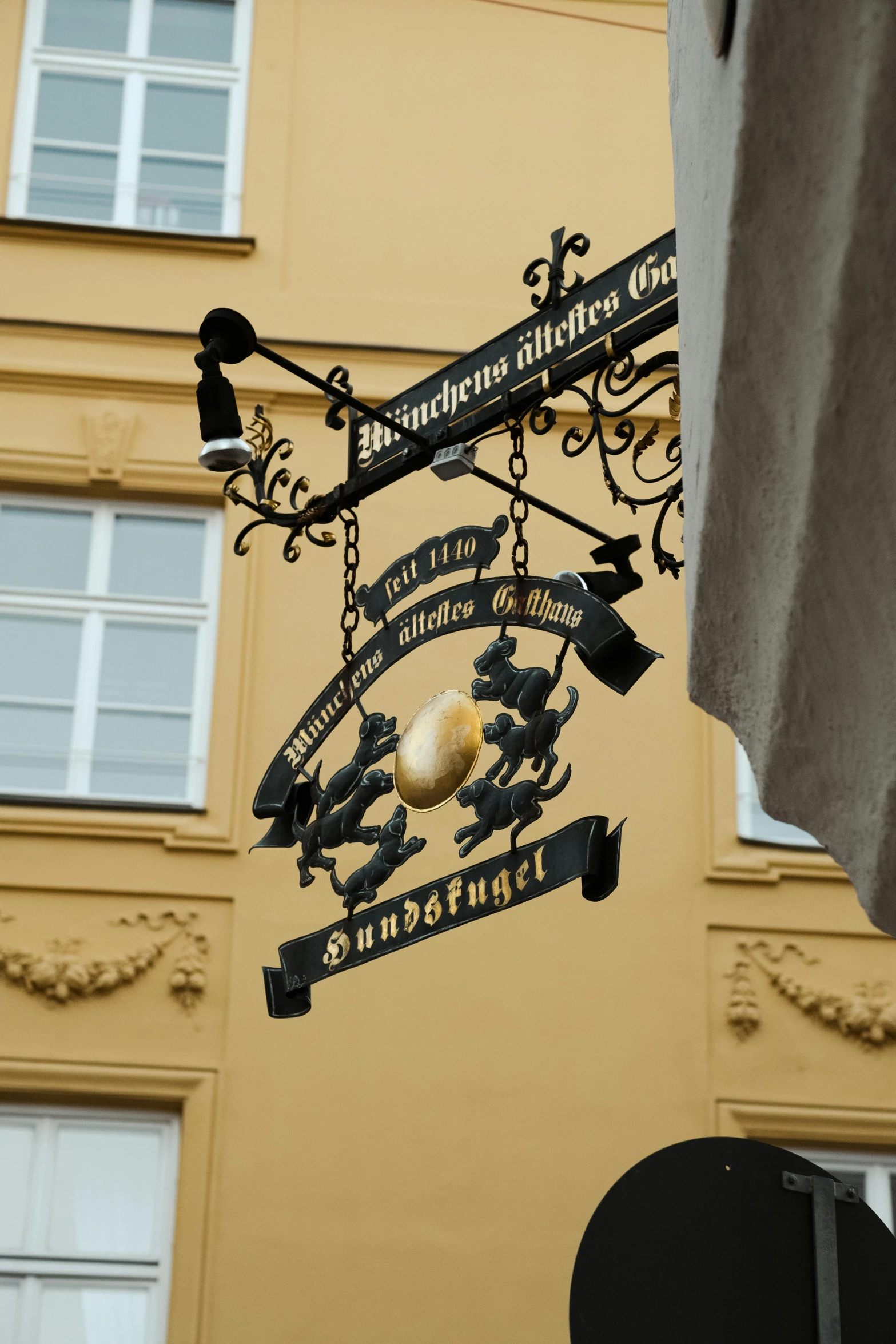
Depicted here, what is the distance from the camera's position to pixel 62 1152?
7.41 m

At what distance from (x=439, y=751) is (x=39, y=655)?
184 inches

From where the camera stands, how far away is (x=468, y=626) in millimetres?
4051

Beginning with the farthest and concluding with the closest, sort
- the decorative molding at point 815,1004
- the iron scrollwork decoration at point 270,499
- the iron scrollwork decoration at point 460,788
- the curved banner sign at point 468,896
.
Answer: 1. the decorative molding at point 815,1004
2. the iron scrollwork decoration at point 270,499
3. the iron scrollwork decoration at point 460,788
4. the curved banner sign at point 468,896

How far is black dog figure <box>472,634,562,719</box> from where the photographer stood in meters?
3.95

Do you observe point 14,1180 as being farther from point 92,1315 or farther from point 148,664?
point 148,664

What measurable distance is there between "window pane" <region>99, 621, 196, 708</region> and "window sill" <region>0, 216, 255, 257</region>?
6.57ft

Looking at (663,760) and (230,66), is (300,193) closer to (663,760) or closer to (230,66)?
(230,66)

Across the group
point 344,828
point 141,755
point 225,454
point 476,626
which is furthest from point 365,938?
point 141,755

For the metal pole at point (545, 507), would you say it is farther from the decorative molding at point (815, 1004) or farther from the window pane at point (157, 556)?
the window pane at point (157, 556)

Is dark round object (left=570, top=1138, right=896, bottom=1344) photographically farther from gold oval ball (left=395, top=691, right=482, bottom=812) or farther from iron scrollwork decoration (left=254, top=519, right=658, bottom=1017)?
gold oval ball (left=395, top=691, right=482, bottom=812)

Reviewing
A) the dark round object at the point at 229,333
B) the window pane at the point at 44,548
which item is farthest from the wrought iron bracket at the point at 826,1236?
the window pane at the point at 44,548

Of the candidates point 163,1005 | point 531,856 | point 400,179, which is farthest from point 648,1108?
point 400,179

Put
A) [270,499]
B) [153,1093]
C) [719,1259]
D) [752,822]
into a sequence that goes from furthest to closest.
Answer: [752,822] → [153,1093] → [270,499] → [719,1259]

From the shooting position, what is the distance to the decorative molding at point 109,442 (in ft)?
28.1
